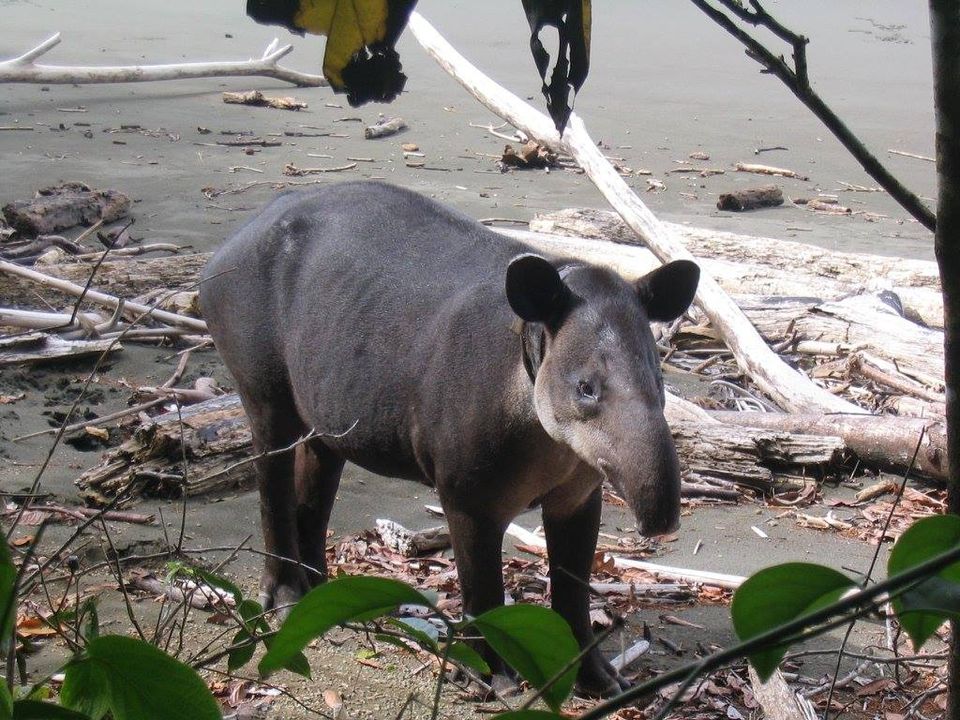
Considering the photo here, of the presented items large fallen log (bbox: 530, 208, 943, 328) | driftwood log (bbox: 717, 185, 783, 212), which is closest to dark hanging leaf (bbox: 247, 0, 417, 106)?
large fallen log (bbox: 530, 208, 943, 328)

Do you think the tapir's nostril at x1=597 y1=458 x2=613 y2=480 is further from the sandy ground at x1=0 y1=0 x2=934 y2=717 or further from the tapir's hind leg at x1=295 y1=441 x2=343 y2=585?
the tapir's hind leg at x1=295 y1=441 x2=343 y2=585

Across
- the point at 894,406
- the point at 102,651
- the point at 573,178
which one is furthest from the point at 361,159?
the point at 102,651

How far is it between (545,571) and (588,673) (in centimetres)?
112

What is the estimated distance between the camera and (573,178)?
14.9 metres

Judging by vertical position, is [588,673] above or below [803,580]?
below

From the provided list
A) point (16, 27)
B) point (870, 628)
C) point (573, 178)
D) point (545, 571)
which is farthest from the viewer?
point (16, 27)

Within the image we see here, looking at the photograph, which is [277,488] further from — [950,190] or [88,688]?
[950,190]

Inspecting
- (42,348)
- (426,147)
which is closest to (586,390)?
(42,348)

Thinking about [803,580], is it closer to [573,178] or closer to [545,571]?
[545,571]

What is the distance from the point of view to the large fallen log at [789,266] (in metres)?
9.54

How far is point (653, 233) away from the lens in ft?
28.9

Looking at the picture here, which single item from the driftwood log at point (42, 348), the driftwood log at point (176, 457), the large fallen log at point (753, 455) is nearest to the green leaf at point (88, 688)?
the driftwood log at point (176, 457)

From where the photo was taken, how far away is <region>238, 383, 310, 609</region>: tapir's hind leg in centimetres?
523

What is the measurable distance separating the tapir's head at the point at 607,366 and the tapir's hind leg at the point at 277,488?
1.42m
